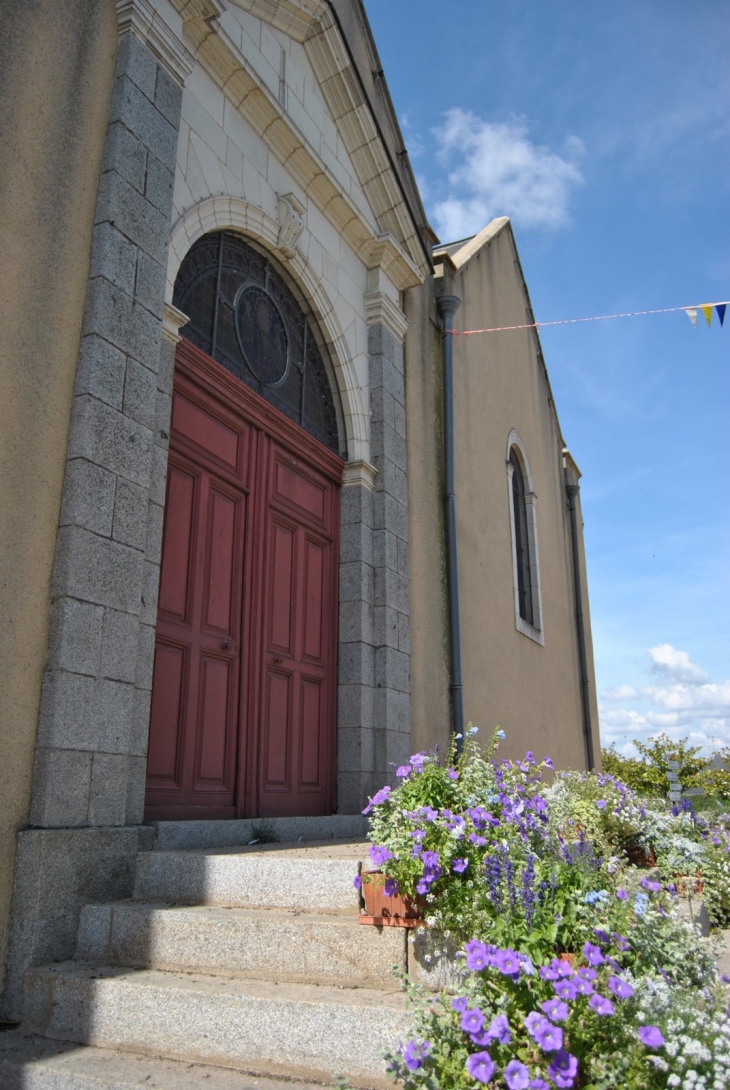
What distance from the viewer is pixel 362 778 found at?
18.2ft

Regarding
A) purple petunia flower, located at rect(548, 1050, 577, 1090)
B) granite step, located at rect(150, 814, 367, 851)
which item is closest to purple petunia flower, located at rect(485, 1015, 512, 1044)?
purple petunia flower, located at rect(548, 1050, 577, 1090)

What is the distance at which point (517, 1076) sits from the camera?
184cm

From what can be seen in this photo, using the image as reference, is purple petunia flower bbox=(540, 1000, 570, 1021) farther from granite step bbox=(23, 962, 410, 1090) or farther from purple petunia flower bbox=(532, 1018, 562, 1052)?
granite step bbox=(23, 962, 410, 1090)

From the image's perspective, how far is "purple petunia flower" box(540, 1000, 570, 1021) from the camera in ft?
6.39

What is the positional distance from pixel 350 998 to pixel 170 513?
2.58 metres

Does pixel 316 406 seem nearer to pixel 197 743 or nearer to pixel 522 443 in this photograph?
pixel 197 743

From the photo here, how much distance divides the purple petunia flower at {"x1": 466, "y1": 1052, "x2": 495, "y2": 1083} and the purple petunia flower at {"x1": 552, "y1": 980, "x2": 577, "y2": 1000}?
0.70 ft

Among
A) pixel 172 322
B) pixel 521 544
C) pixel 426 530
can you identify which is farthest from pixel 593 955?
pixel 521 544

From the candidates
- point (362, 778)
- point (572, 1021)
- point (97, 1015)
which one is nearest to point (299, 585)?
point (362, 778)

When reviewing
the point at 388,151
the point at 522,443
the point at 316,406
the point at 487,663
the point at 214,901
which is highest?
the point at 388,151

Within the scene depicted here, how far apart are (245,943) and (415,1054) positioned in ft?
3.29

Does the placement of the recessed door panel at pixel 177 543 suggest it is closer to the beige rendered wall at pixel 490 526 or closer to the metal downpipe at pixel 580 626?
the beige rendered wall at pixel 490 526

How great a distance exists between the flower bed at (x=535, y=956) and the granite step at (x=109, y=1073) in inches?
18.6

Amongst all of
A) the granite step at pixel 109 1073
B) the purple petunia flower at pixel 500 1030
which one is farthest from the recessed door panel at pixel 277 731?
the purple petunia flower at pixel 500 1030
